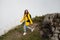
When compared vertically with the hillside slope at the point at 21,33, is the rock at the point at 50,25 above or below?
above

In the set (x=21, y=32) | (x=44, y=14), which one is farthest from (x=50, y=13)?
(x=21, y=32)

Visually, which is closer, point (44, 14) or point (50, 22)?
point (50, 22)

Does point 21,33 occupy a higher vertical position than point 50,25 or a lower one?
lower

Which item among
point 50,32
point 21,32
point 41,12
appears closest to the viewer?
point 50,32

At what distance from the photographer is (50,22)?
293cm

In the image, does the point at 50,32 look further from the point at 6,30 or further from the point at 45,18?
the point at 6,30

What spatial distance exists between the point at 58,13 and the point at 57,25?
0.85 feet

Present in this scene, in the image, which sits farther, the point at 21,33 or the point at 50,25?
the point at 21,33

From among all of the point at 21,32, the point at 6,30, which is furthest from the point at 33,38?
the point at 6,30

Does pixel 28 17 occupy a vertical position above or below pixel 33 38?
above

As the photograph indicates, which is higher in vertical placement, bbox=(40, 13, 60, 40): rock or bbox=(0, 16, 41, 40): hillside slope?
bbox=(40, 13, 60, 40): rock

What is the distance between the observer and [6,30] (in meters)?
3.14

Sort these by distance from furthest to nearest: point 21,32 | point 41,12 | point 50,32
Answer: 1. point 41,12
2. point 21,32
3. point 50,32

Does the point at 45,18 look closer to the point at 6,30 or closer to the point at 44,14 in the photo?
the point at 44,14
